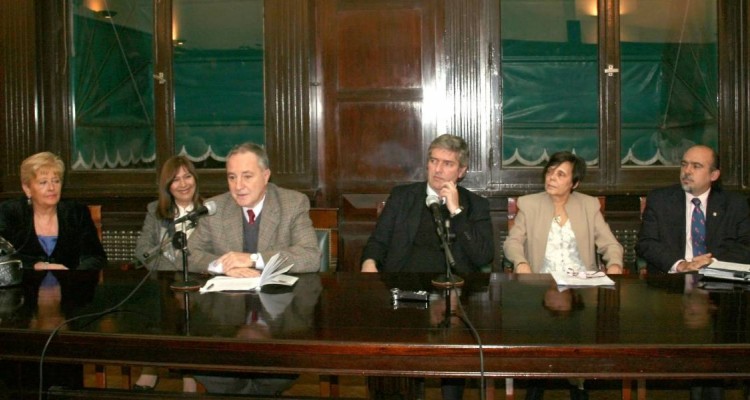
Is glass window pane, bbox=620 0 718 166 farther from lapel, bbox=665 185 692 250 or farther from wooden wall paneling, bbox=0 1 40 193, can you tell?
wooden wall paneling, bbox=0 1 40 193

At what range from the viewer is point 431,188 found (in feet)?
12.0

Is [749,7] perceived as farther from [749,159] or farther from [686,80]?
[749,159]

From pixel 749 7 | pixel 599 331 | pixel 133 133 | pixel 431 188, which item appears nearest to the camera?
pixel 599 331

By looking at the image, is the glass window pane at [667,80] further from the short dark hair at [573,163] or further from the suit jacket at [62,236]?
the suit jacket at [62,236]

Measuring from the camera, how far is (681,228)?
387 centimetres

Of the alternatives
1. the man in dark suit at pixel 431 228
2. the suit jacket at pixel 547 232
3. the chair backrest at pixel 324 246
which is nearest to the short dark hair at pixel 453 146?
the man in dark suit at pixel 431 228


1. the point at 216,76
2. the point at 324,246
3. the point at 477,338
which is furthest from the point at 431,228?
the point at 216,76

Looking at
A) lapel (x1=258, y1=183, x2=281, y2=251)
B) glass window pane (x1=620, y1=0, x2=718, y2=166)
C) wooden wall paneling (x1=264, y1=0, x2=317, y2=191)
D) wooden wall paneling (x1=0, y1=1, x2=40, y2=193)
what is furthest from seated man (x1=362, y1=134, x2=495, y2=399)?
wooden wall paneling (x1=0, y1=1, x2=40, y2=193)

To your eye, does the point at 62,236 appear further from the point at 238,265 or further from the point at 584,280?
the point at 584,280

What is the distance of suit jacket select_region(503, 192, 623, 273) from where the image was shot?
12.1 ft

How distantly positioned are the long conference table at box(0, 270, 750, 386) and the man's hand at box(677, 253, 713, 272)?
700mm

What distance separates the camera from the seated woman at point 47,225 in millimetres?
3746

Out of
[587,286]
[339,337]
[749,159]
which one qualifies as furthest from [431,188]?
[749,159]

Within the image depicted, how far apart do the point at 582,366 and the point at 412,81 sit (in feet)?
10.5
